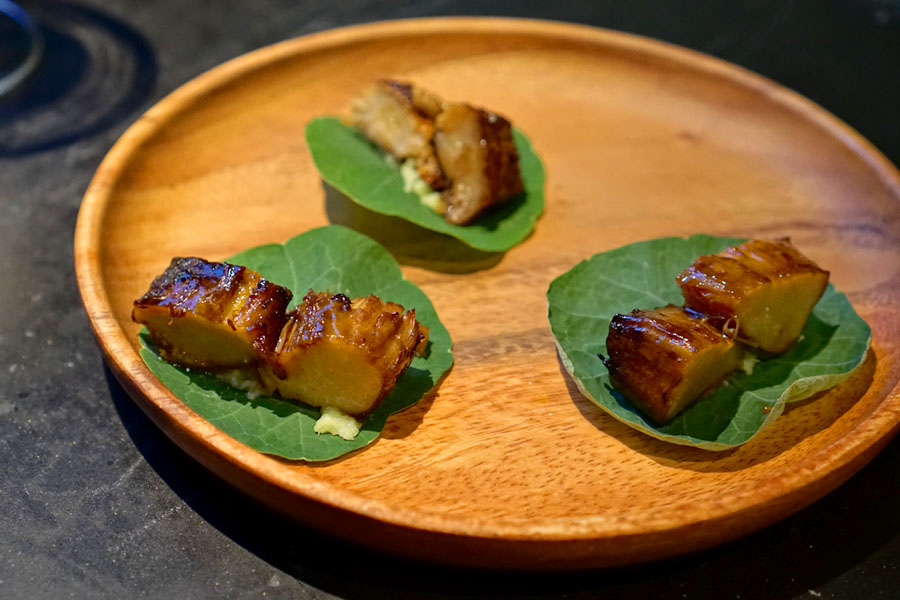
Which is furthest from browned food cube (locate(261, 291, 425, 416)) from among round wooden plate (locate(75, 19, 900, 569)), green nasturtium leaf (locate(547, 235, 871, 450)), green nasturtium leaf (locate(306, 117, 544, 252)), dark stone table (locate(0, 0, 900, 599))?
green nasturtium leaf (locate(306, 117, 544, 252))

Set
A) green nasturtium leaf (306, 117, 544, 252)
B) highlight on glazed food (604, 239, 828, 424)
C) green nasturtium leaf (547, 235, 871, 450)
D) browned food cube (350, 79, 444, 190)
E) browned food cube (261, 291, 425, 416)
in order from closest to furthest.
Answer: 1. browned food cube (261, 291, 425, 416)
2. highlight on glazed food (604, 239, 828, 424)
3. green nasturtium leaf (547, 235, 871, 450)
4. green nasturtium leaf (306, 117, 544, 252)
5. browned food cube (350, 79, 444, 190)

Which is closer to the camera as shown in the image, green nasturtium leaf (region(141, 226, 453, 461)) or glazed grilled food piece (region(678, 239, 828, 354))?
green nasturtium leaf (region(141, 226, 453, 461))

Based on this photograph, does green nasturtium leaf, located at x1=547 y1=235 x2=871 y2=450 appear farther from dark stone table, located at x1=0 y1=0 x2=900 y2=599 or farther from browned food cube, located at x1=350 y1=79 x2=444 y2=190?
browned food cube, located at x1=350 y1=79 x2=444 y2=190

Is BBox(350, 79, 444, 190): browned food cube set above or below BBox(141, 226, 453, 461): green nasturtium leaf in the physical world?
above

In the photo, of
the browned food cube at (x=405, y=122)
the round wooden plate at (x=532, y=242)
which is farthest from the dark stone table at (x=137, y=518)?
the browned food cube at (x=405, y=122)

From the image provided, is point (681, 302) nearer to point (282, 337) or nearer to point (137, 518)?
point (282, 337)

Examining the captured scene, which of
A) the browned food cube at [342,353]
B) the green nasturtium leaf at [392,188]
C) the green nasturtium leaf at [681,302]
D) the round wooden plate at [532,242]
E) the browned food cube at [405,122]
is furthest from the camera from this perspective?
the browned food cube at [405,122]

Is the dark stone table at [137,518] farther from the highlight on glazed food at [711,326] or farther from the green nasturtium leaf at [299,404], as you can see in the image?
the highlight on glazed food at [711,326]
